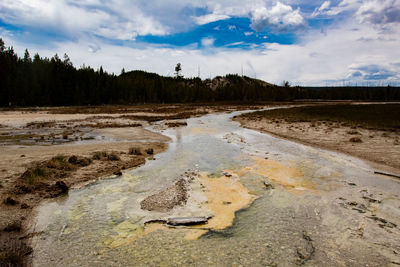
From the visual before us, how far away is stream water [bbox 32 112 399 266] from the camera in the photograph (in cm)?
590

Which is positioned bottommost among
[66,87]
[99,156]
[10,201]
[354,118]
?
[10,201]

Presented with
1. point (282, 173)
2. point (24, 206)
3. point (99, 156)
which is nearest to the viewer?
point (24, 206)

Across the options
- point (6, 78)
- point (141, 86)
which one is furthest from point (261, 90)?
point (6, 78)

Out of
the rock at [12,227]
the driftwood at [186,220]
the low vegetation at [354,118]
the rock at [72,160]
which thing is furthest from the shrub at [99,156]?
the low vegetation at [354,118]

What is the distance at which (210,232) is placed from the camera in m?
7.12

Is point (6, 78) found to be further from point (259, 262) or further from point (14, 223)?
A: point (259, 262)

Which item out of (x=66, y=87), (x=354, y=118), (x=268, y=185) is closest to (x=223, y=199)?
(x=268, y=185)

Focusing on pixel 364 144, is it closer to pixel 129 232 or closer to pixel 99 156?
pixel 129 232

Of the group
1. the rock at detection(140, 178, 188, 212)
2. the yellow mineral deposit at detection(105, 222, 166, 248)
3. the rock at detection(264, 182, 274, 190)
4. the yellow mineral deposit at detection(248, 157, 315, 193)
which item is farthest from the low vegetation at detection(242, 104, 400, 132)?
the yellow mineral deposit at detection(105, 222, 166, 248)

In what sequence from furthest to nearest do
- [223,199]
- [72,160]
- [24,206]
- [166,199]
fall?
[72,160], [223,199], [166,199], [24,206]

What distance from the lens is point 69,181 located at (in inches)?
435

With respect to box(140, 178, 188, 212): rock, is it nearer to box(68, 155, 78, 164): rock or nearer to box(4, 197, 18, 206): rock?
box(4, 197, 18, 206): rock

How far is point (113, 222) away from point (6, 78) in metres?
87.6

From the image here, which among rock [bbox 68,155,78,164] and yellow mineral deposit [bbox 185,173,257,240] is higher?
rock [bbox 68,155,78,164]
